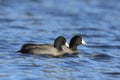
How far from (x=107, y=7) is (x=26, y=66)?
1856 centimetres

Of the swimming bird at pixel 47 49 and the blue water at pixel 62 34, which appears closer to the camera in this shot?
the blue water at pixel 62 34

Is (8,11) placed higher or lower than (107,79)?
higher

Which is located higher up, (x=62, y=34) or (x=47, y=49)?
(x=62, y=34)

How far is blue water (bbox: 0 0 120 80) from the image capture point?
19.2 m

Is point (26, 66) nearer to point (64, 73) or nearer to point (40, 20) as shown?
point (64, 73)

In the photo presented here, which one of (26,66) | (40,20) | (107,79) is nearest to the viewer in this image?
(107,79)

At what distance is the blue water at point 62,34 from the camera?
19.2 m

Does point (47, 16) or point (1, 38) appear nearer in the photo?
point (1, 38)

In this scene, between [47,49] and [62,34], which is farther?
[62,34]

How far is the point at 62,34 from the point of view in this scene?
28.6 metres

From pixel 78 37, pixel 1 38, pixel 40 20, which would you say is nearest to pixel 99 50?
pixel 78 37

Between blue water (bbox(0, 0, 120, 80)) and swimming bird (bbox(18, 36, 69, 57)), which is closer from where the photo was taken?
blue water (bbox(0, 0, 120, 80))

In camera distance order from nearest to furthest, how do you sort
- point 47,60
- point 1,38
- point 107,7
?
1. point 47,60
2. point 1,38
3. point 107,7

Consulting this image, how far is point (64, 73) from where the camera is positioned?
19.0m
